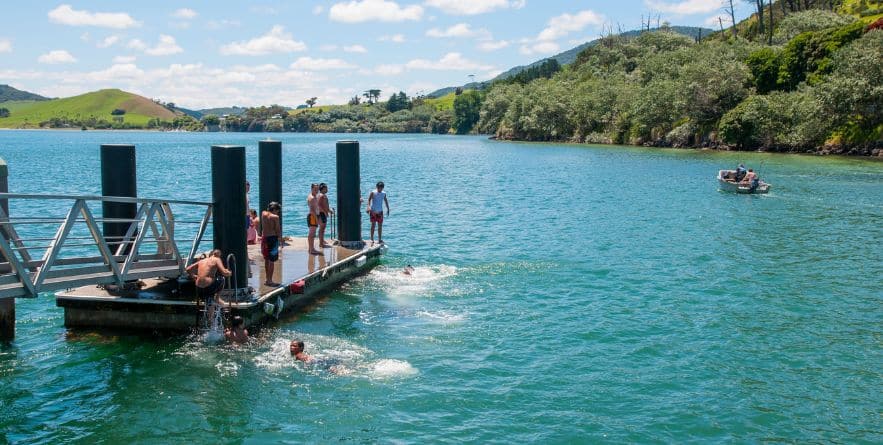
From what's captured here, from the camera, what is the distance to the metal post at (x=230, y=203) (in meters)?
15.7

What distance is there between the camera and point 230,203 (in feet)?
51.9

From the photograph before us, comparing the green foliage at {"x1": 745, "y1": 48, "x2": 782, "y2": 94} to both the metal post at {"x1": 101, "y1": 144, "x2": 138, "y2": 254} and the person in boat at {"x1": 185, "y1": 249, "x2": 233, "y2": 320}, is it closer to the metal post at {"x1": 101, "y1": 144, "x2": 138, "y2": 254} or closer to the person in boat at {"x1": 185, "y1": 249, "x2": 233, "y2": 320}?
the metal post at {"x1": 101, "y1": 144, "x2": 138, "y2": 254}

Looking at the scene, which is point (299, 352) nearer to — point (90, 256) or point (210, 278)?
point (210, 278)

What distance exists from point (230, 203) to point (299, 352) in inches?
145

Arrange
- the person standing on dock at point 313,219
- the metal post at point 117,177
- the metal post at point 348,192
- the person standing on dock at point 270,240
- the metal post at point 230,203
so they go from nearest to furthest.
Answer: the metal post at point 230,203
the metal post at point 117,177
the person standing on dock at point 270,240
the person standing on dock at point 313,219
the metal post at point 348,192

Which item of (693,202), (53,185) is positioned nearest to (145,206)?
(693,202)

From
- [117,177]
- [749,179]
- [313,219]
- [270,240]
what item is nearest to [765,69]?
[749,179]

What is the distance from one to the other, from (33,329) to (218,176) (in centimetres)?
557

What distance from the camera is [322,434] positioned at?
457 inches

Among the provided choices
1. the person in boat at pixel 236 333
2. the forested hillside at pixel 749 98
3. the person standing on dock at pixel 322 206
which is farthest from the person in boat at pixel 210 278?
the forested hillside at pixel 749 98

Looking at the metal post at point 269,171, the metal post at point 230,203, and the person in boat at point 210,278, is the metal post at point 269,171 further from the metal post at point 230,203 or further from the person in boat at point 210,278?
the person in boat at point 210,278

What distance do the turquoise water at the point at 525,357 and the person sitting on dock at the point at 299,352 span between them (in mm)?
217

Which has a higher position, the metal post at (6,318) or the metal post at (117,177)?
the metal post at (117,177)

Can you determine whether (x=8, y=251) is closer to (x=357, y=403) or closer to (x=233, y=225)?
(x=233, y=225)
